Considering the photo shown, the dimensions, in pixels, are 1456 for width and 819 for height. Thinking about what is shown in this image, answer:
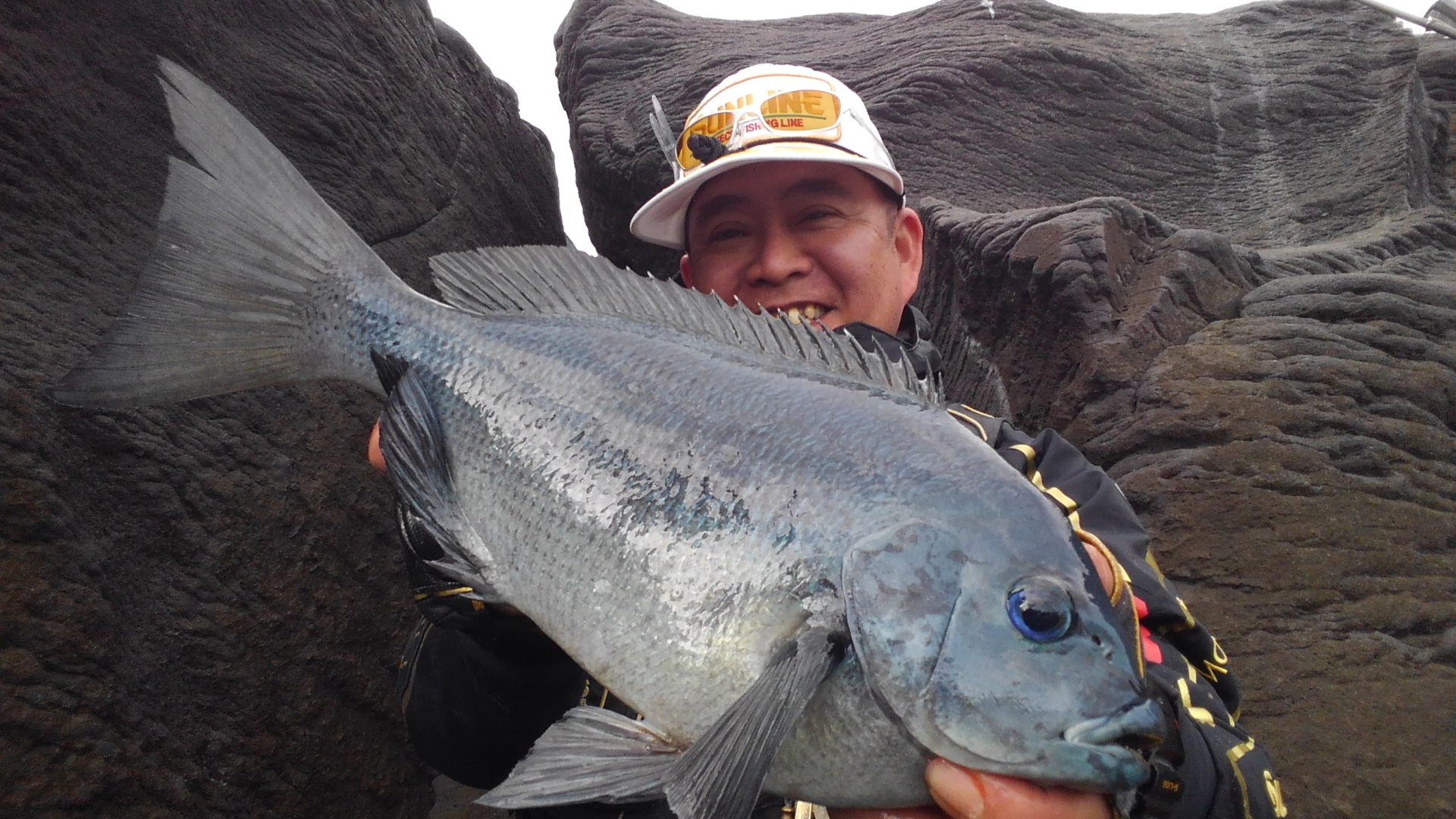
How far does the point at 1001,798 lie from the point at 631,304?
1.06 metres

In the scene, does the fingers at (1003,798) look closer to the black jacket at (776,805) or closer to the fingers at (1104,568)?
the black jacket at (776,805)

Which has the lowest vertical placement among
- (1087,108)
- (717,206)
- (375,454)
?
(1087,108)

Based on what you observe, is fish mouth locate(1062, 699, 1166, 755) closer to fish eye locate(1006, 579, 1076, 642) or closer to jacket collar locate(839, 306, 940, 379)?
fish eye locate(1006, 579, 1076, 642)

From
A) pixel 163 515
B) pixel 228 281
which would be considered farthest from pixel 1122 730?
pixel 163 515

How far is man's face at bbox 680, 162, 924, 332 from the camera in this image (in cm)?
222

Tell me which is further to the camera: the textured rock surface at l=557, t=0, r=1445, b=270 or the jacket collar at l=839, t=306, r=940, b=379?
the textured rock surface at l=557, t=0, r=1445, b=270

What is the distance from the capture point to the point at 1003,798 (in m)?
0.93

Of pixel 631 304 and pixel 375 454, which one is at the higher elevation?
pixel 631 304

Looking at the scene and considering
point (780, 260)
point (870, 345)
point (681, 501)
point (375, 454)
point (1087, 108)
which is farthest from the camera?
point (1087, 108)

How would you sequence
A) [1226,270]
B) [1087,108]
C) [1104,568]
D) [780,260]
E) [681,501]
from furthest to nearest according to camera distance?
[1087,108] → [1226,270] → [780,260] → [1104,568] → [681,501]

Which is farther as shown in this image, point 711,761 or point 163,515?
point 163,515

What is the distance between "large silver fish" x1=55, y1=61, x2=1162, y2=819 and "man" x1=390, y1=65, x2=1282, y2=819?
4.7 inches

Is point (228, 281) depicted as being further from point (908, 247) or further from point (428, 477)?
point (908, 247)

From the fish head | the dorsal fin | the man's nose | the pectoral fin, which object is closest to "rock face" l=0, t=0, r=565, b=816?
the pectoral fin
